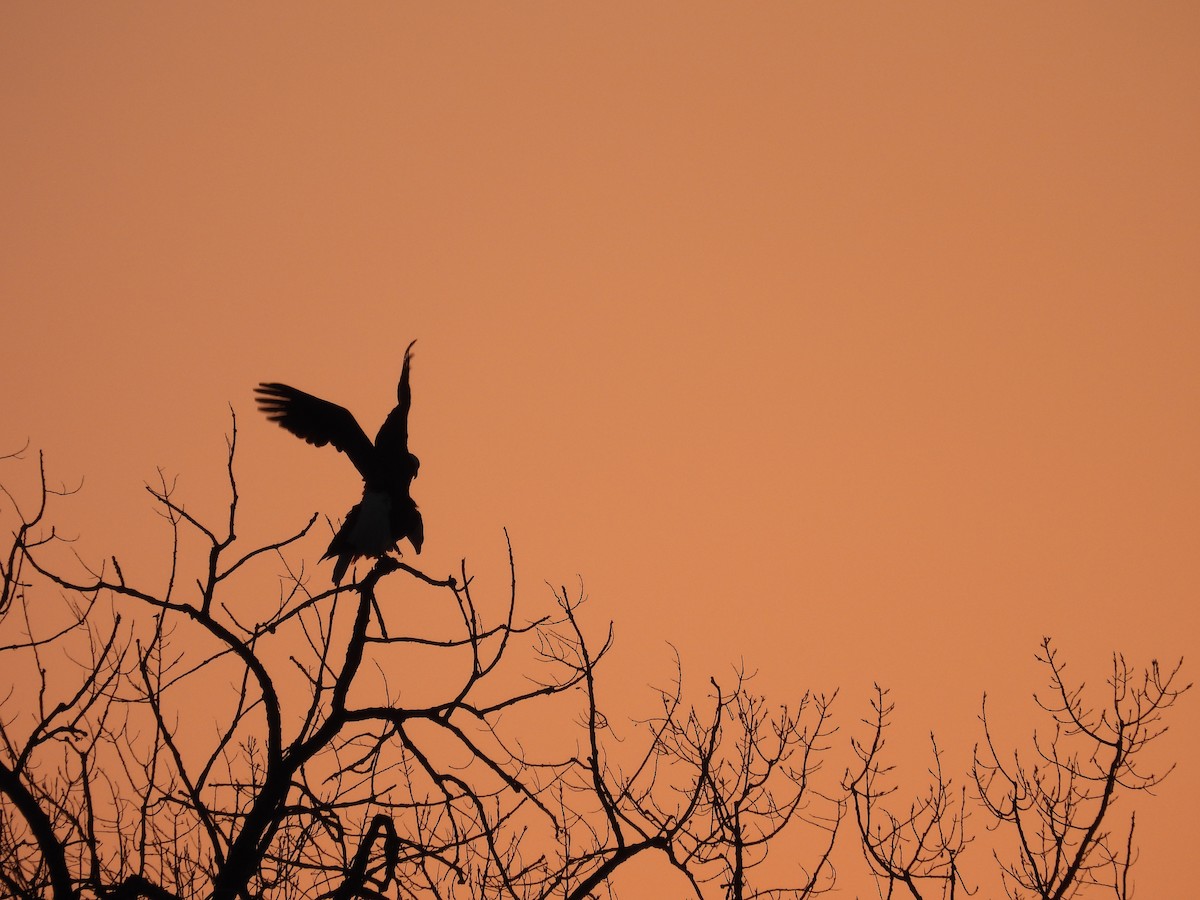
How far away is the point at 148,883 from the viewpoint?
13.7 ft

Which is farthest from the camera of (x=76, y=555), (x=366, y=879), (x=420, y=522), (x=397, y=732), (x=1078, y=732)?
(x=420, y=522)

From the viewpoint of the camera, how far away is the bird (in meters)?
7.84

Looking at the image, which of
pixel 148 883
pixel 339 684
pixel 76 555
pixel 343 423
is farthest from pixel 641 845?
pixel 343 423

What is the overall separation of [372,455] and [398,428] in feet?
0.83

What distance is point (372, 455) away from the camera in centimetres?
884

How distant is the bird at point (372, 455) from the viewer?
25.7ft

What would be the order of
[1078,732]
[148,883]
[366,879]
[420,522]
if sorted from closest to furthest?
[148,883] < [366,879] < [1078,732] < [420,522]

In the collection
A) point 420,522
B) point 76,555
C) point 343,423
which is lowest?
point 76,555

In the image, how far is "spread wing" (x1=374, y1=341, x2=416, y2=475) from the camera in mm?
8727

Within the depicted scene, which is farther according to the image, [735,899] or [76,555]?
[76,555]

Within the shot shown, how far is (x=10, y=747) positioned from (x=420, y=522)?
155 inches

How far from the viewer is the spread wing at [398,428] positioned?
28.6 feet

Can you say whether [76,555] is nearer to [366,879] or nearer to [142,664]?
[142,664]

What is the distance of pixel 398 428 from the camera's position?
884 cm
